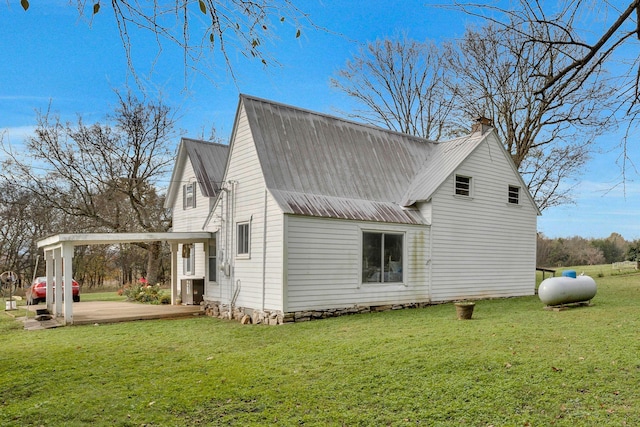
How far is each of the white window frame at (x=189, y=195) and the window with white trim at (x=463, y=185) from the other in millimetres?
10012

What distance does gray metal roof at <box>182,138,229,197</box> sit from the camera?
1892 cm

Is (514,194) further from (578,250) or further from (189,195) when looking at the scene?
(578,250)

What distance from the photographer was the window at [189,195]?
1966 centimetres

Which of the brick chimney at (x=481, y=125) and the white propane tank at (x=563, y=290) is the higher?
the brick chimney at (x=481, y=125)

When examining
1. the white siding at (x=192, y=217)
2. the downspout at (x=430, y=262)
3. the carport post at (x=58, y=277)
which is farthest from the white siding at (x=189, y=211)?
the downspout at (x=430, y=262)

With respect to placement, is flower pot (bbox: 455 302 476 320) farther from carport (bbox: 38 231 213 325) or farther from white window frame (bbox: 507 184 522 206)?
carport (bbox: 38 231 213 325)

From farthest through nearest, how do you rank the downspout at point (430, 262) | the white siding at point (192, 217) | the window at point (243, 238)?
the white siding at point (192, 217) → the downspout at point (430, 262) → the window at point (243, 238)

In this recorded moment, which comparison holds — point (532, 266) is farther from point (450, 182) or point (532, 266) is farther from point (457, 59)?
point (457, 59)

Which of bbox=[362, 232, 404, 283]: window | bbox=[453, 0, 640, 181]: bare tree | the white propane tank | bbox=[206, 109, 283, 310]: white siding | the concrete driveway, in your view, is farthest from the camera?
bbox=[362, 232, 404, 283]: window

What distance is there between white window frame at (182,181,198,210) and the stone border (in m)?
6.04

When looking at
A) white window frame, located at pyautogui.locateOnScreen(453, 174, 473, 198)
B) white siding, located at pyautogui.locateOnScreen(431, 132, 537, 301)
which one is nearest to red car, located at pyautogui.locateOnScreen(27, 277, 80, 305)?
white siding, located at pyautogui.locateOnScreen(431, 132, 537, 301)

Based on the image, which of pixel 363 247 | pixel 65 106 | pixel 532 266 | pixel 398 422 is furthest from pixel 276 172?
pixel 65 106

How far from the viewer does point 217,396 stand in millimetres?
6117

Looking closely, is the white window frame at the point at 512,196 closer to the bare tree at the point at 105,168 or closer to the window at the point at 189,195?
the window at the point at 189,195
